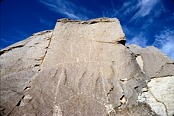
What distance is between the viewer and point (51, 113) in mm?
5465

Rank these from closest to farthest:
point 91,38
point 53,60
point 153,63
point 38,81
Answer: point 38,81, point 53,60, point 91,38, point 153,63

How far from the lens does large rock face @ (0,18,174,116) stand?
580 centimetres

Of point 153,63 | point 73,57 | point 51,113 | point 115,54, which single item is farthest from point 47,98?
point 153,63

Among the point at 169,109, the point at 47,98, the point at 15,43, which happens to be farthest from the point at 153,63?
the point at 15,43

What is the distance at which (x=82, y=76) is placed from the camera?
22.1ft

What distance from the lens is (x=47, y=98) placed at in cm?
584

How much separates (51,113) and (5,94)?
157cm

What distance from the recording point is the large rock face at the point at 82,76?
5.80 meters

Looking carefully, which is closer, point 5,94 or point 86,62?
point 5,94

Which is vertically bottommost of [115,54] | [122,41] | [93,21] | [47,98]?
[47,98]

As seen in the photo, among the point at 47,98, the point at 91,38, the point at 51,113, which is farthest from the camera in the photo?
the point at 91,38

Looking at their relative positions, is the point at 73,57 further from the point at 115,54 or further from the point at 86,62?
the point at 115,54

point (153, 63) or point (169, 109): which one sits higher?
point (153, 63)

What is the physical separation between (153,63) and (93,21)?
323 cm
